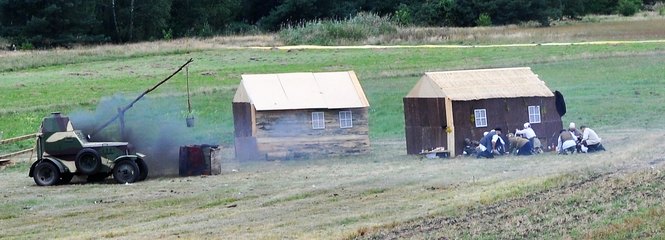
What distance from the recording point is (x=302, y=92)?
1571 inches

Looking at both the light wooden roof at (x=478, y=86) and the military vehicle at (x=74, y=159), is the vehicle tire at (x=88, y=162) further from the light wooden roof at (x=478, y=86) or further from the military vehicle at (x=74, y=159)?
the light wooden roof at (x=478, y=86)

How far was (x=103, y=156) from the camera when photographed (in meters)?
33.6

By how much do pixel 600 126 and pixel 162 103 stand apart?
1645 cm

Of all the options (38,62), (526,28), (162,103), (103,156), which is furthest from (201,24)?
(103,156)

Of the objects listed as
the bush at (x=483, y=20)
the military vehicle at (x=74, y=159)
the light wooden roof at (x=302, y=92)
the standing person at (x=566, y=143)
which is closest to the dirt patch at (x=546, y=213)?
the standing person at (x=566, y=143)

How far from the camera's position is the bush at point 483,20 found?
107750 millimetres

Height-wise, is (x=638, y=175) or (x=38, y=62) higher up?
(x=38, y=62)

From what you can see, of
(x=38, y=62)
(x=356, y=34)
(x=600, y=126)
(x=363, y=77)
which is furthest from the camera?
(x=356, y=34)

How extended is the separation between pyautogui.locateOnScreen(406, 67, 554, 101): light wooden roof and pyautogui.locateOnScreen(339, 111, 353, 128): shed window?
2.02 metres

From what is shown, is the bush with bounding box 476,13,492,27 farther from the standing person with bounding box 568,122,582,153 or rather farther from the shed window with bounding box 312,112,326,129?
the standing person with bounding box 568,122,582,153

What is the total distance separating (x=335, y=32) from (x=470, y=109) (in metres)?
50.9

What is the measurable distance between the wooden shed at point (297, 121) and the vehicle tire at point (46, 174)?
6899 millimetres

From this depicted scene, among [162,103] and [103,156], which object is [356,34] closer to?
[162,103]

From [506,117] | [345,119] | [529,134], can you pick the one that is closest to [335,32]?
[345,119]
